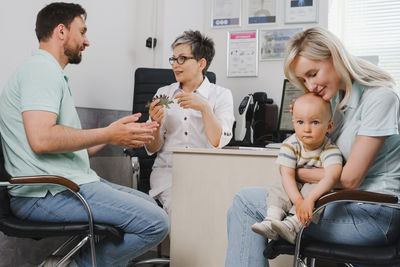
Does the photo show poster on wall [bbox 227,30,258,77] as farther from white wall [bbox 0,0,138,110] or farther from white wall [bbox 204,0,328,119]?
white wall [bbox 0,0,138,110]

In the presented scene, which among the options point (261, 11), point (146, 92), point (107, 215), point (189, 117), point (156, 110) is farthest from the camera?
point (261, 11)

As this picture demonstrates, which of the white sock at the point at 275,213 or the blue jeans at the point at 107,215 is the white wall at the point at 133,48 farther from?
the white sock at the point at 275,213

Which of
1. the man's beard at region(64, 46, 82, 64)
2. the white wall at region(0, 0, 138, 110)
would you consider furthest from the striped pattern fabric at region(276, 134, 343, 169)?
the white wall at region(0, 0, 138, 110)

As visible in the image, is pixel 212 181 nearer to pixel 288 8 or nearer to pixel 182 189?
pixel 182 189

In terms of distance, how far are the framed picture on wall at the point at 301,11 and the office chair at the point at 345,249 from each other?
2.17 meters

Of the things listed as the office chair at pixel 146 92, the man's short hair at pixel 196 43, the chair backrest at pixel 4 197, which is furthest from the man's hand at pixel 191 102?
the chair backrest at pixel 4 197

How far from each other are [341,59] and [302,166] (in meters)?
A: 0.38

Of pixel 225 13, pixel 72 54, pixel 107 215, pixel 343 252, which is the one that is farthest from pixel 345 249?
pixel 225 13

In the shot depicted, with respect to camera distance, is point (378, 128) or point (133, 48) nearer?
point (378, 128)

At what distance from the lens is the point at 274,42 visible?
10.5ft

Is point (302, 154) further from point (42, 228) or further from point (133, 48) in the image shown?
point (133, 48)

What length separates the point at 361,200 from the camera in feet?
3.98

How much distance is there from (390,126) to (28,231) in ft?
4.25

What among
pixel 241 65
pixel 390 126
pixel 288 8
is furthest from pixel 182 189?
pixel 288 8
